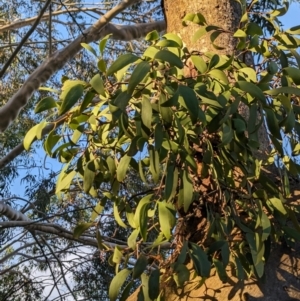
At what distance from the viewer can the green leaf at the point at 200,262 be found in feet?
3.16

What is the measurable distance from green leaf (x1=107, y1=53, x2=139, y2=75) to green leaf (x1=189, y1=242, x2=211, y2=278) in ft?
1.06

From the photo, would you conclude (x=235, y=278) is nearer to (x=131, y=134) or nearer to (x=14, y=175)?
(x=131, y=134)

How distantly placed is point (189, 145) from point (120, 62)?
0.75 ft

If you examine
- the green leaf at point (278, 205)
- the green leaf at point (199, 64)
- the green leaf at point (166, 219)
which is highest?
the green leaf at point (199, 64)

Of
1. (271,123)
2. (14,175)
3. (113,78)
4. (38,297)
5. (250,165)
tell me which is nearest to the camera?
(271,123)

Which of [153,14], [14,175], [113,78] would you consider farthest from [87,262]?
[113,78]

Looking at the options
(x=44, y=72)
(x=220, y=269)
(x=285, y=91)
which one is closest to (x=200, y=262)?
(x=220, y=269)

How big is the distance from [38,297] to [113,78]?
4.49m

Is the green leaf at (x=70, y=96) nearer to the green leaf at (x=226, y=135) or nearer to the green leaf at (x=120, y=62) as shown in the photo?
the green leaf at (x=120, y=62)

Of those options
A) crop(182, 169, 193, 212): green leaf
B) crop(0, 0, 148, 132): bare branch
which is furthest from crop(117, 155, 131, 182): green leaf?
crop(0, 0, 148, 132): bare branch

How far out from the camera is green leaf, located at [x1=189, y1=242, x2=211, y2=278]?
3.16 ft

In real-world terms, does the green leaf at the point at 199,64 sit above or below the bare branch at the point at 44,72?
below

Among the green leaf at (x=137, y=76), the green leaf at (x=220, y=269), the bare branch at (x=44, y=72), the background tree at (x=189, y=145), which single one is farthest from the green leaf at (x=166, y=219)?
the bare branch at (x=44, y=72)

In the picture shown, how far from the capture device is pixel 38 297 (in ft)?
17.6
